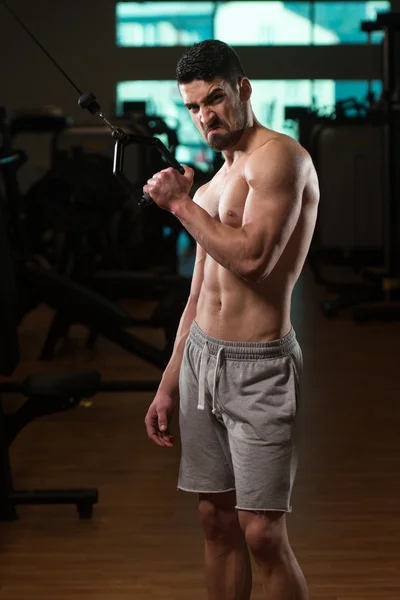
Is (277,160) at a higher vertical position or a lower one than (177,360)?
higher

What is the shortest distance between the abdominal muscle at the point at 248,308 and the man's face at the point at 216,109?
23cm

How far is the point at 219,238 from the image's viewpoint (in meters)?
1.63

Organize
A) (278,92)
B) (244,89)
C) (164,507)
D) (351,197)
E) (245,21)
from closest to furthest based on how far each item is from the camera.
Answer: (244,89), (164,507), (351,197), (278,92), (245,21)

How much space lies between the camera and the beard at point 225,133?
1.71 m

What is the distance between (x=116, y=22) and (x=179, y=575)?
13.9 meters

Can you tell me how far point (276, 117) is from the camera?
15.6m

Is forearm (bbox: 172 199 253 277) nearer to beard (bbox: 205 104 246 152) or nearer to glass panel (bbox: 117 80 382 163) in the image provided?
beard (bbox: 205 104 246 152)

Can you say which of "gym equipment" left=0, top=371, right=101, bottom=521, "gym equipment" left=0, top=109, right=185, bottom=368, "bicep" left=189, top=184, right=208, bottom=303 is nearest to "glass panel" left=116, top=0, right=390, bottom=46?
"gym equipment" left=0, top=109, right=185, bottom=368

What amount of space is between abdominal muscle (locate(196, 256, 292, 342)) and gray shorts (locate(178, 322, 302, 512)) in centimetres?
2

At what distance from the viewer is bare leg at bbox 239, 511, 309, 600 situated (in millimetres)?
1746

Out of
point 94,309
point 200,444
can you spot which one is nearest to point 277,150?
point 200,444

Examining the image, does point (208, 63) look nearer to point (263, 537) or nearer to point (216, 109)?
point (216, 109)

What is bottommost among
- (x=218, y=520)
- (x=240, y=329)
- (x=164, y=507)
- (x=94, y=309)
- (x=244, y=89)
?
(x=164, y=507)

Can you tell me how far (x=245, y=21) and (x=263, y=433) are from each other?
1475 cm
